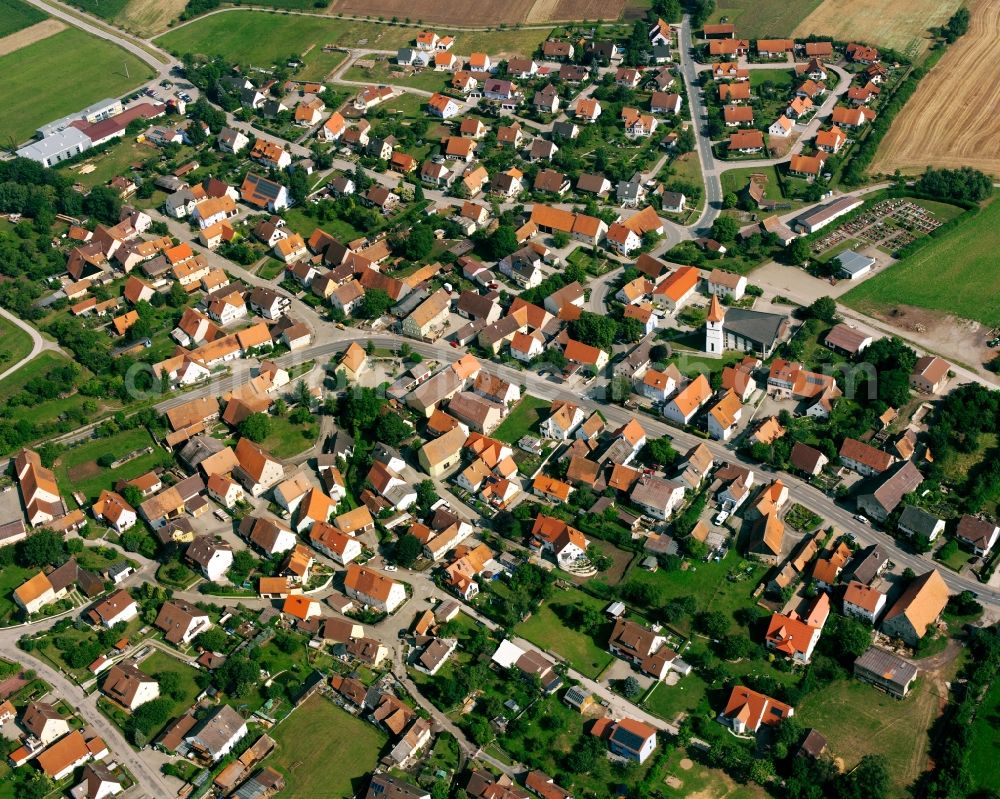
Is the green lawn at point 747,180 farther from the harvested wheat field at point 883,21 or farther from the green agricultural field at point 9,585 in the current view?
the green agricultural field at point 9,585

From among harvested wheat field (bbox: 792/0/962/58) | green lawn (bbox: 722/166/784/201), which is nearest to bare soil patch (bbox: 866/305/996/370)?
green lawn (bbox: 722/166/784/201)

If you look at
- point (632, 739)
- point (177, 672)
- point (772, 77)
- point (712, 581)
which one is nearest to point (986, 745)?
point (712, 581)

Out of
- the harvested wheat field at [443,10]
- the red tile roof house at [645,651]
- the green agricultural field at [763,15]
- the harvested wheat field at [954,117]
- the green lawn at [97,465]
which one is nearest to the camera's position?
the red tile roof house at [645,651]

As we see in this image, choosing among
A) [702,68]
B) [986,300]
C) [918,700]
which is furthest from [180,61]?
[918,700]

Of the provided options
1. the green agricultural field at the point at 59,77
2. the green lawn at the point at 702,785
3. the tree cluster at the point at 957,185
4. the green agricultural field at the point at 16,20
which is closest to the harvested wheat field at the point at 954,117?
the tree cluster at the point at 957,185

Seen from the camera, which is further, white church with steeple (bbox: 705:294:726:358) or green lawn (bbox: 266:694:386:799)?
white church with steeple (bbox: 705:294:726:358)

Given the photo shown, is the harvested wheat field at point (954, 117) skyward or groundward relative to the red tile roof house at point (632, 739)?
skyward

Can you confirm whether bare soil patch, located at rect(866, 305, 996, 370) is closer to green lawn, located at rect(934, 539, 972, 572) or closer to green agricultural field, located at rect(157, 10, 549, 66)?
green lawn, located at rect(934, 539, 972, 572)
